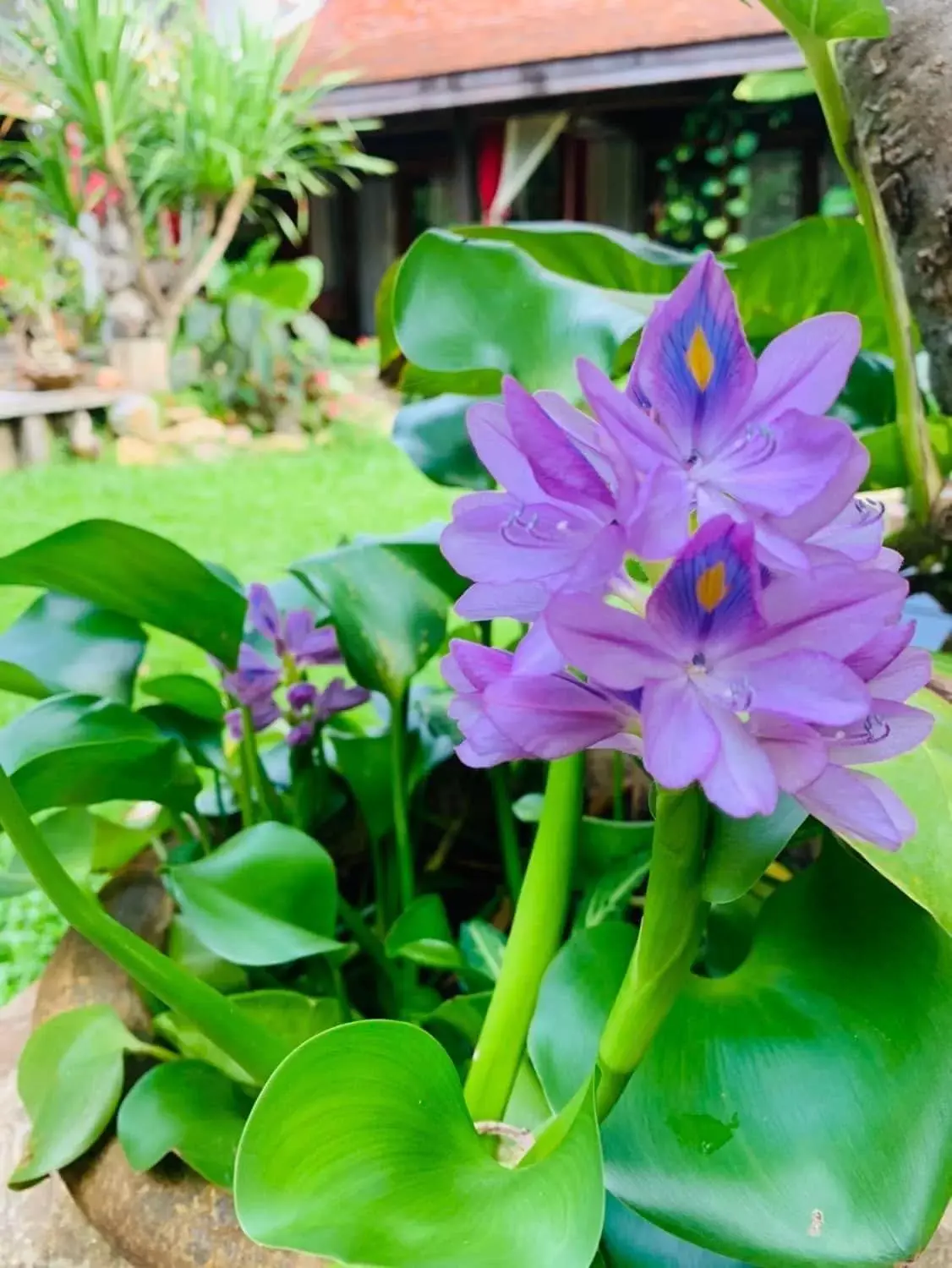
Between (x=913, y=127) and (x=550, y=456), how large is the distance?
436 mm

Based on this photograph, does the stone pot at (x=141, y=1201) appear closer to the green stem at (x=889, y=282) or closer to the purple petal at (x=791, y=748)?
the purple petal at (x=791, y=748)

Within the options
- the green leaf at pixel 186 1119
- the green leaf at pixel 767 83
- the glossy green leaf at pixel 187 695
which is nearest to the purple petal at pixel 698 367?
the green leaf at pixel 186 1119

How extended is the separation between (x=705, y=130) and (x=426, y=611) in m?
4.09

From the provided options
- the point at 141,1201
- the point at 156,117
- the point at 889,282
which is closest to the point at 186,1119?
the point at 141,1201

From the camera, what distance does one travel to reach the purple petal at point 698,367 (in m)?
0.25

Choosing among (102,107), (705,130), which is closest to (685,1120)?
(102,107)

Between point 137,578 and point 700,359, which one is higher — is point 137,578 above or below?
below

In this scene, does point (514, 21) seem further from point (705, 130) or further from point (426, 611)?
point (426, 611)

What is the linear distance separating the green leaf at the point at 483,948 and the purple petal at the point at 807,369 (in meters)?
0.32

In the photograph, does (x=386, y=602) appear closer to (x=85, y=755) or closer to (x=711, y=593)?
(x=85, y=755)

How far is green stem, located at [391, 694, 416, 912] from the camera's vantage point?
562 mm

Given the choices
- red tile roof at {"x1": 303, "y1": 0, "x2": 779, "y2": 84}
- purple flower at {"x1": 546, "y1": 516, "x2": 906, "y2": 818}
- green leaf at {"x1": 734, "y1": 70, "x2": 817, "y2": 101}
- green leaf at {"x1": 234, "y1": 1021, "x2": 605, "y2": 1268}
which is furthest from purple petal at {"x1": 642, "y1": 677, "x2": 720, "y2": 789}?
red tile roof at {"x1": 303, "y1": 0, "x2": 779, "y2": 84}

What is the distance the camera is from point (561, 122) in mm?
3938

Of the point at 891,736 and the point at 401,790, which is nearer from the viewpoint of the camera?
the point at 891,736
